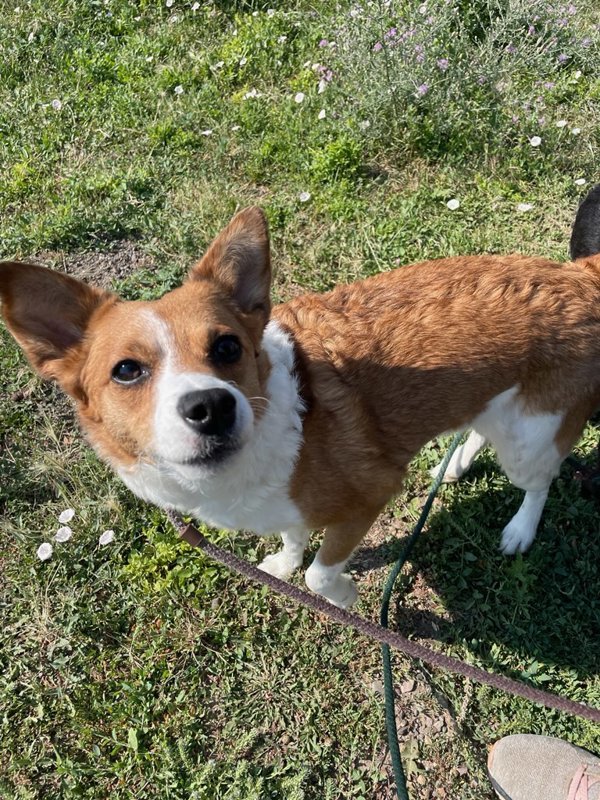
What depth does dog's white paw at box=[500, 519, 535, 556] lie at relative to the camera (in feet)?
12.3

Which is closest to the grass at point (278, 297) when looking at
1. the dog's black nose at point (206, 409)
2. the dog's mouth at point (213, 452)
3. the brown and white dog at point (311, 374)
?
the brown and white dog at point (311, 374)

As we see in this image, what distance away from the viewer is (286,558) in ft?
11.9

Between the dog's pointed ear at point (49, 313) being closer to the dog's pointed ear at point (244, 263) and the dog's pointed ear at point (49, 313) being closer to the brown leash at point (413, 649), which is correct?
the dog's pointed ear at point (244, 263)

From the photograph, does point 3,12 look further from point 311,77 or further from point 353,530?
point 353,530

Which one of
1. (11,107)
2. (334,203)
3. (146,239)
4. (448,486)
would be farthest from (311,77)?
(448,486)

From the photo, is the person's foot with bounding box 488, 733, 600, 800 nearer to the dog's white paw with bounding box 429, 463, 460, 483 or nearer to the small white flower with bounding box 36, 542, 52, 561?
the dog's white paw with bounding box 429, 463, 460, 483

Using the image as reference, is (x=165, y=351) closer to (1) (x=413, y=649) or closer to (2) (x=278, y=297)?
(1) (x=413, y=649)

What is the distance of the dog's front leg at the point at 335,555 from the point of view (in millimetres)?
3070

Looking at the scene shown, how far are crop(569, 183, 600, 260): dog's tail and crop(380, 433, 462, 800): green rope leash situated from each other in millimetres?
1344

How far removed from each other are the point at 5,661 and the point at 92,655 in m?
0.51

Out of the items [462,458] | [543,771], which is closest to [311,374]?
[462,458]

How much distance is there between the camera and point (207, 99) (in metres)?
5.67

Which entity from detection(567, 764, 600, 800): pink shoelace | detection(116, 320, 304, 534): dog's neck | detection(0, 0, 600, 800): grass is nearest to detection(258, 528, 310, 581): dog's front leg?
detection(0, 0, 600, 800): grass

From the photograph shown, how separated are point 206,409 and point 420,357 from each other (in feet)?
3.91
